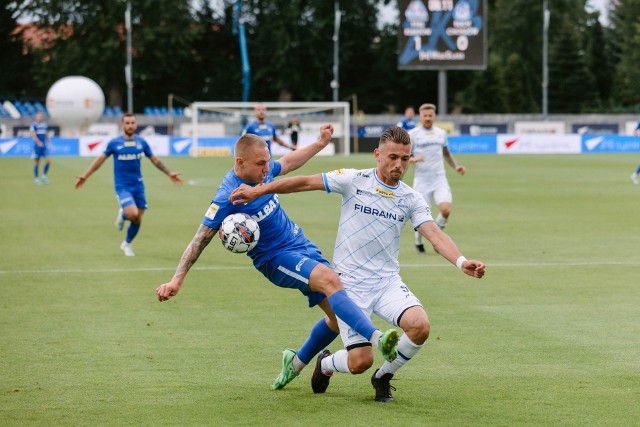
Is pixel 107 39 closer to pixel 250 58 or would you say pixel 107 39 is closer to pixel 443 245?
pixel 250 58

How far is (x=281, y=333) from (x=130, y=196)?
741 cm

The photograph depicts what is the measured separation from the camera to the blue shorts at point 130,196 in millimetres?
16875

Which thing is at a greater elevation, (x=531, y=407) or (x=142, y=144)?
(x=142, y=144)

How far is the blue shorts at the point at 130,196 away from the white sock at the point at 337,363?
9607 millimetres

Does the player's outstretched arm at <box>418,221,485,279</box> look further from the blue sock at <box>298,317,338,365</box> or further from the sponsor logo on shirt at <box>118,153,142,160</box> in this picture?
the sponsor logo on shirt at <box>118,153,142,160</box>

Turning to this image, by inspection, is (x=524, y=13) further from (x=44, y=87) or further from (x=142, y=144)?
(x=142, y=144)

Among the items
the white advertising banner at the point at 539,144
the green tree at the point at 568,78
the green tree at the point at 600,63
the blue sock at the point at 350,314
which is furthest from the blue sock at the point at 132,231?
the green tree at the point at 600,63

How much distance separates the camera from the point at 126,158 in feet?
55.8

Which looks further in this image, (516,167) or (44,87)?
(44,87)

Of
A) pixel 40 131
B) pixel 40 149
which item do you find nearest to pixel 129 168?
pixel 40 149

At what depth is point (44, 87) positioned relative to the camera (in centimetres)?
8244

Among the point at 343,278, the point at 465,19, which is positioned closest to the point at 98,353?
the point at 343,278

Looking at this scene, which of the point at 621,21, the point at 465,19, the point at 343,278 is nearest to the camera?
the point at 343,278

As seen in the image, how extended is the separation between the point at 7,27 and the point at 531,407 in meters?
81.3
